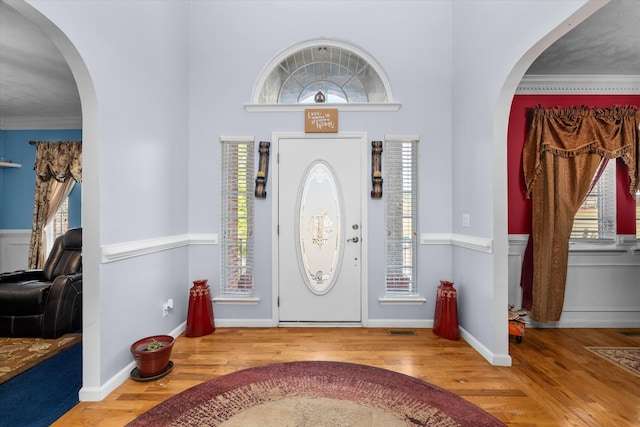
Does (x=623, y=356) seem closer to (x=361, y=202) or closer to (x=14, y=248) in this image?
(x=361, y=202)

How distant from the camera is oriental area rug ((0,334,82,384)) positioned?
2.37 meters

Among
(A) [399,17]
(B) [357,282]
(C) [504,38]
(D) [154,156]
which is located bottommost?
(B) [357,282]

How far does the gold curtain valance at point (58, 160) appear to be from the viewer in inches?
196

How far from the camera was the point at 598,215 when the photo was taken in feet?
10.9

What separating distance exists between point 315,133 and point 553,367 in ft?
9.71

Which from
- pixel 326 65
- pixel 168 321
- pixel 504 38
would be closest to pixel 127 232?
pixel 168 321

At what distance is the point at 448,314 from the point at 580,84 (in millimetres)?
2844

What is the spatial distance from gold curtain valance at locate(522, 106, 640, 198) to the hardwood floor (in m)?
1.68

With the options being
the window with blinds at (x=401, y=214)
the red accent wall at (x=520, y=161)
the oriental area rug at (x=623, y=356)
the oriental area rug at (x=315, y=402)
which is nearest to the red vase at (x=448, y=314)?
the window with blinds at (x=401, y=214)

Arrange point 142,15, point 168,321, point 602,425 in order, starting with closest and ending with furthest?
point 602,425
point 142,15
point 168,321

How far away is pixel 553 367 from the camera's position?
242 centimetres

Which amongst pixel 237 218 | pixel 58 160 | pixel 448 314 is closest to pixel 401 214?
pixel 448 314

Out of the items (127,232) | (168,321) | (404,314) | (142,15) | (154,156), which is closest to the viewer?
(127,232)

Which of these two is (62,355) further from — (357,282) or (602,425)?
(602,425)
